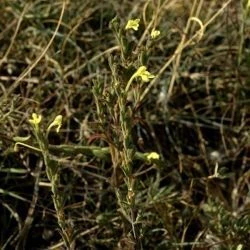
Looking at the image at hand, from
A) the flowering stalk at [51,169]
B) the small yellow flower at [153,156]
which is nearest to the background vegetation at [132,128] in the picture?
the small yellow flower at [153,156]

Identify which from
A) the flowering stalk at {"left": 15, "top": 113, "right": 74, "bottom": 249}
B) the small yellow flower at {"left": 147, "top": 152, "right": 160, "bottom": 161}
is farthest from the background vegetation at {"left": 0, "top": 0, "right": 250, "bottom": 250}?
the flowering stalk at {"left": 15, "top": 113, "right": 74, "bottom": 249}

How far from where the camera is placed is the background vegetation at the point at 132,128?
154 centimetres

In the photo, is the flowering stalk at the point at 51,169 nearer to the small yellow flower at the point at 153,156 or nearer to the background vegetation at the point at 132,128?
the background vegetation at the point at 132,128

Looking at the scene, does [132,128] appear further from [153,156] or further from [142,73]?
[142,73]

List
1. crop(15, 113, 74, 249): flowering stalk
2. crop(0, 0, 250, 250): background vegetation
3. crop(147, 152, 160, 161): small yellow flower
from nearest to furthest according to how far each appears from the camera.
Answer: crop(15, 113, 74, 249): flowering stalk, crop(147, 152, 160, 161): small yellow flower, crop(0, 0, 250, 250): background vegetation

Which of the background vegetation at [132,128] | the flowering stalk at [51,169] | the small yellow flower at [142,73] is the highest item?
the small yellow flower at [142,73]

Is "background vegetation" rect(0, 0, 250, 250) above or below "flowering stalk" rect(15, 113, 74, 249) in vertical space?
below

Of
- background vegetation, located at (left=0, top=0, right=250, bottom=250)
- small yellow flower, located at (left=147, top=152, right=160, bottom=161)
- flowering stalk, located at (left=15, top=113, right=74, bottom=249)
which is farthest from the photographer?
background vegetation, located at (left=0, top=0, right=250, bottom=250)

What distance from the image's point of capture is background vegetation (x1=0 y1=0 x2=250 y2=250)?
154 cm

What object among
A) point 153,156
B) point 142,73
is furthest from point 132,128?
point 142,73

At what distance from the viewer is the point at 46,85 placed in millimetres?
1797

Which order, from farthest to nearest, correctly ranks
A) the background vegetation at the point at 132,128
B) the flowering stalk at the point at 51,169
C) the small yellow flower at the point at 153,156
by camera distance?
the background vegetation at the point at 132,128 < the small yellow flower at the point at 153,156 < the flowering stalk at the point at 51,169

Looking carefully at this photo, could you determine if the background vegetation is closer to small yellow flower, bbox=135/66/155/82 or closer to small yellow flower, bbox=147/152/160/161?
small yellow flower, bbox=147/152/160/161

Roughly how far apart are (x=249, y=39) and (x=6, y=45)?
0.71 m
